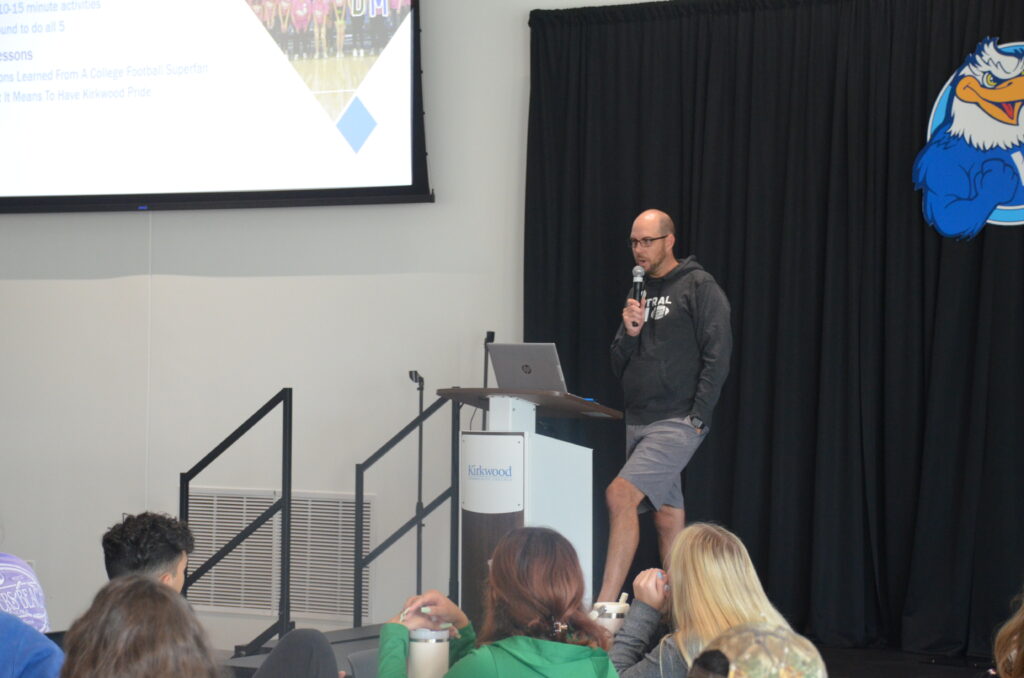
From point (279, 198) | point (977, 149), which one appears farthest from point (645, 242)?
point (279, 198)

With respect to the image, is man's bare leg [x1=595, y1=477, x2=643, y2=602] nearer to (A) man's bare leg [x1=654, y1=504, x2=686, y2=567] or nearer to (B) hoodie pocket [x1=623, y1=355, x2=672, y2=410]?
(A) man's bare leg [x1=654, y1=504, x2=686, y2=567]

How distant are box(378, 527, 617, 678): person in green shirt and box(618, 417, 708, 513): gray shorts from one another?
2219mm

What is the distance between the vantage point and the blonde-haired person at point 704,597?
6.23ft

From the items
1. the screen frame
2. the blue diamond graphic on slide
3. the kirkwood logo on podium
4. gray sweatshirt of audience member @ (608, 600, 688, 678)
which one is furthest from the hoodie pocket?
gray sweatshirt of audience member @ (608, 600, 688, 678)

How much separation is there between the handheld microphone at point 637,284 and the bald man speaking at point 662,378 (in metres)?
0.03

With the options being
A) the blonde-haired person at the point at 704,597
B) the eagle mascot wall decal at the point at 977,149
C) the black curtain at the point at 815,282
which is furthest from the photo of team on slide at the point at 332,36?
the blonde-haired person at the point at 704,597

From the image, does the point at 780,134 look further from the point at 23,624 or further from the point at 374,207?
the point at 23,624

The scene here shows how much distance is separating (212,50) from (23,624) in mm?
4366

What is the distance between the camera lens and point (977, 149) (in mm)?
4488

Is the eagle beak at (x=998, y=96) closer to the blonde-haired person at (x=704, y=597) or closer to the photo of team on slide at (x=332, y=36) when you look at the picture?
the photo of team on slide at (x=332, y=36)

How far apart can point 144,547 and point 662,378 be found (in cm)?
231

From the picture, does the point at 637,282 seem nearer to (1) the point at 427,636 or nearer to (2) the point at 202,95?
(1) the point at 427,636

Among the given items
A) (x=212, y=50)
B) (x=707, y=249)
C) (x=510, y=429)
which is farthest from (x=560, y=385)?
(x=212, y=50)

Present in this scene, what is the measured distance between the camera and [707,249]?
4777 mm
